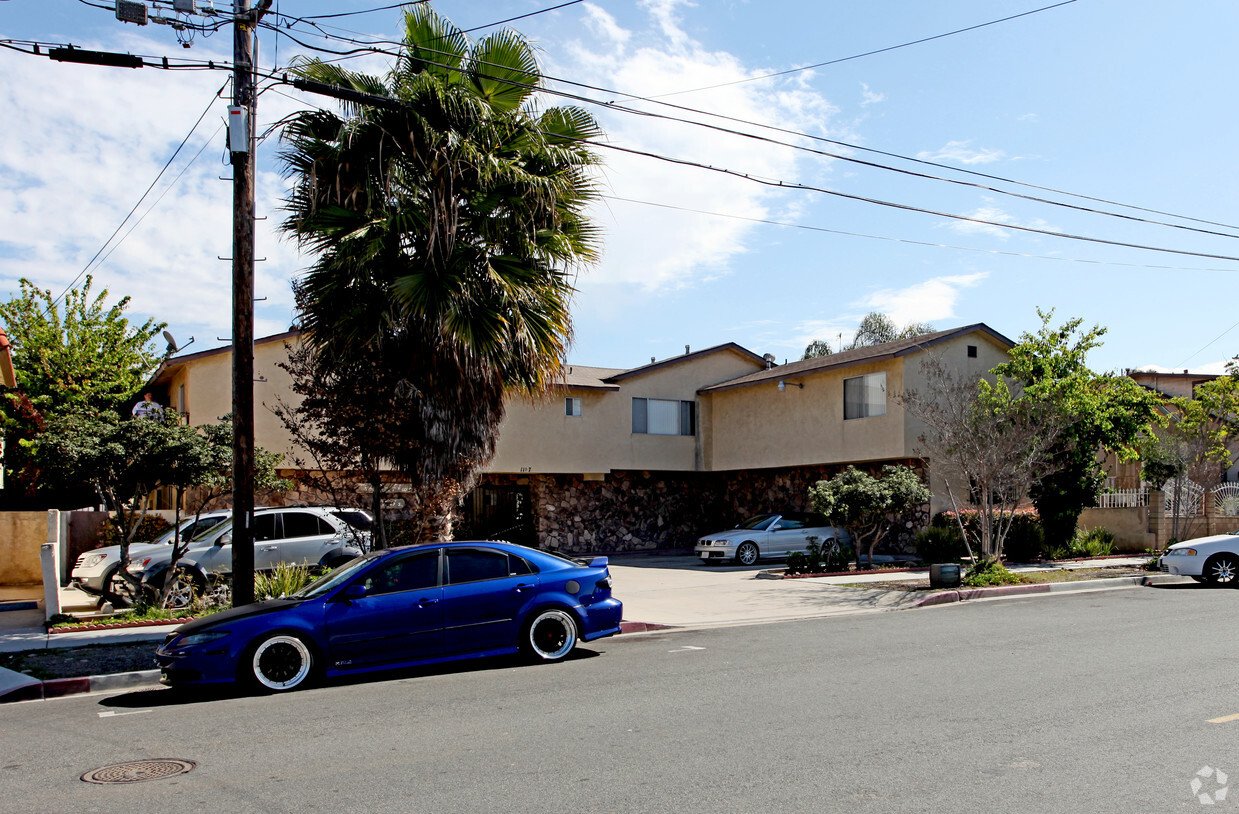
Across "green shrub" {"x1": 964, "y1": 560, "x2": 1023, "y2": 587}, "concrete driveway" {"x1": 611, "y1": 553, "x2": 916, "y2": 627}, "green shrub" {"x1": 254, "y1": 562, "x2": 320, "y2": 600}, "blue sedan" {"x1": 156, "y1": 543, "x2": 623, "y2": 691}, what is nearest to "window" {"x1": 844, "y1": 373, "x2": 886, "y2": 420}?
"concrete driveway" {"x1": 611, "y1": 553, "x2": 916, "y2": 627}

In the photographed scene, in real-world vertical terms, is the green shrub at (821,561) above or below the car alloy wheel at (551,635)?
below

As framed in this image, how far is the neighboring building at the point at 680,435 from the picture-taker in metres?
25.0

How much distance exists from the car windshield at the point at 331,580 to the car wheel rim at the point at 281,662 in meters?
0.53

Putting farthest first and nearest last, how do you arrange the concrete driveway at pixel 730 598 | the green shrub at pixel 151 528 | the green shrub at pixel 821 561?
the green shrub at pixel 151 528, the green shrub at pixel 821 561, the concrete driveway at pixel 730 598

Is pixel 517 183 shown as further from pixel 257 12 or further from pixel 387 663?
pixel 387 663

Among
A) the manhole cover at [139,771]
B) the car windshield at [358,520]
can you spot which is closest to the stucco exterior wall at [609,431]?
the car windshield at [358,520]

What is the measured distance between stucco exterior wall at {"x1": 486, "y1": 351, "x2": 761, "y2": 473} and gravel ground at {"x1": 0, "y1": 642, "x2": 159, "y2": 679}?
52.2 ft

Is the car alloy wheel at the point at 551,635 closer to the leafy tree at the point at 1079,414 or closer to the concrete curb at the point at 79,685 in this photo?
the concrete curb at the point at 79,685

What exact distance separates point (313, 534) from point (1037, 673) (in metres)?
12.4

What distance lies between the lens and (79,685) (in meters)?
9.81

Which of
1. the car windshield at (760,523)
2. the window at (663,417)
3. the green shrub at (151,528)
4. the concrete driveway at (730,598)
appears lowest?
the concrete driveway at (730,598)

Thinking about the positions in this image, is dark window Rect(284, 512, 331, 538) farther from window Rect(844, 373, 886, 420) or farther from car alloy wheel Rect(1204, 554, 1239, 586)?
car alloy wheel Rect(1204, 554, 1239, 586)

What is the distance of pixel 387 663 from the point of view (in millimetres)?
9656

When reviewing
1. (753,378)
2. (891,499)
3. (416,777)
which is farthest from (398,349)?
(753,378)
